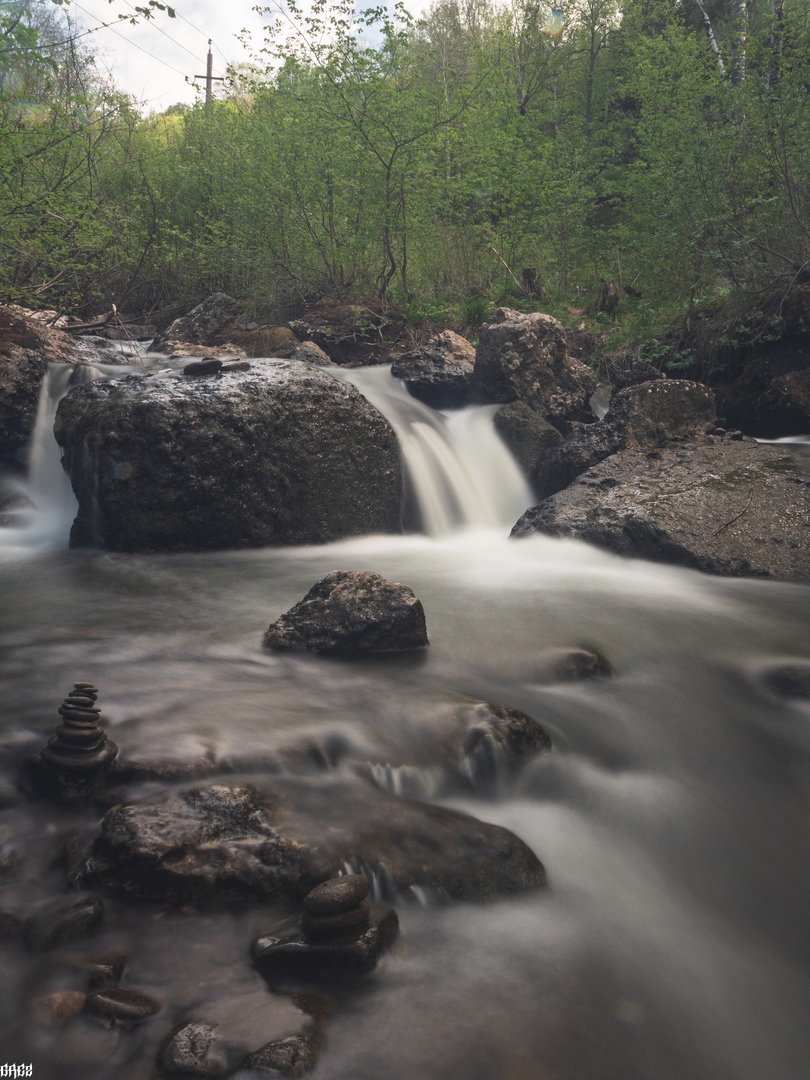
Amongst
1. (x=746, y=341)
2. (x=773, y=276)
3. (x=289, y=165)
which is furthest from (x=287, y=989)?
(x=289, y=165)

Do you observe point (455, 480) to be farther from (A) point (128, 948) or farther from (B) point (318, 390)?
(A) point (128, 948)

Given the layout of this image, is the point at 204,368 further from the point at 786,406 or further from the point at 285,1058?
the point at 786,406

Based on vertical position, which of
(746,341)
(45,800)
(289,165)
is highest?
(289,165)

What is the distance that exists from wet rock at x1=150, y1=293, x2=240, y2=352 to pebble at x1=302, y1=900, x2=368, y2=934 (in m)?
13.4

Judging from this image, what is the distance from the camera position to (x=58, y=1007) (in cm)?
189

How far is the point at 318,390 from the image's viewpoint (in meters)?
7.50

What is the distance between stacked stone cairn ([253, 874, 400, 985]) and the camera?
2.09 meters

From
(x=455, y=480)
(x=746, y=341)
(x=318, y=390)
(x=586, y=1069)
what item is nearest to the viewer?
(x=586, y=1069)

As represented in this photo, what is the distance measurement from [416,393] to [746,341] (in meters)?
4.81

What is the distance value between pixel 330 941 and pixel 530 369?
9215 mm

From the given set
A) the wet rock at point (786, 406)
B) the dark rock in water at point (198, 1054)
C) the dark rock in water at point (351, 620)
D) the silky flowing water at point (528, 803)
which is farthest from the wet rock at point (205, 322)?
the dark rock in water at point (198, 1054)

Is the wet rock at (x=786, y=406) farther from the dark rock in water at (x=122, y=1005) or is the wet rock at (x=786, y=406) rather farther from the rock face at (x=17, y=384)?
the dark rock in water at (x=122, y=1005)

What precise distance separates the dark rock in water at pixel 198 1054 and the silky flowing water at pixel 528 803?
7 cm

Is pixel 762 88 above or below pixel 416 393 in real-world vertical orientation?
above
